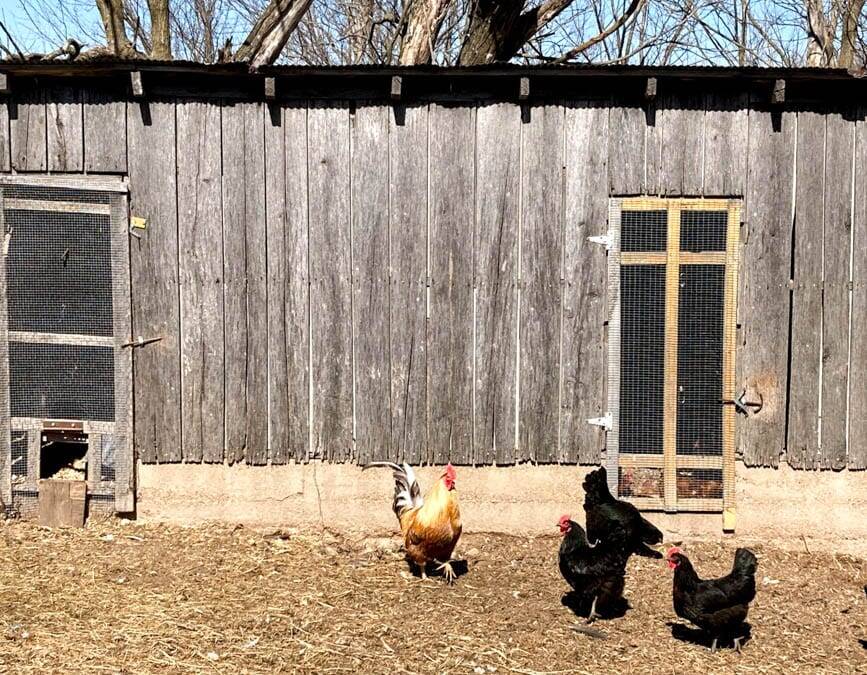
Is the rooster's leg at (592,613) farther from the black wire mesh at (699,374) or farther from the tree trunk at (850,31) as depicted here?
the tree trunk at (850,31)

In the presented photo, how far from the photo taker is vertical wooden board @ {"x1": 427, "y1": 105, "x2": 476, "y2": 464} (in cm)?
674

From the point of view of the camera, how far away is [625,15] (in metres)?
13.8

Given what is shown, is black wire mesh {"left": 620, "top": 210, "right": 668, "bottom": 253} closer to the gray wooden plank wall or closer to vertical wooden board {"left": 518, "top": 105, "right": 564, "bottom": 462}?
the gray wooden plank wall

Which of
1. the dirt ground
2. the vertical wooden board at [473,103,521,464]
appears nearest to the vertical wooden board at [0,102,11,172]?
the dirt ground

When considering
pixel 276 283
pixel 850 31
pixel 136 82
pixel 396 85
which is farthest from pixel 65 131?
pixel 850 31

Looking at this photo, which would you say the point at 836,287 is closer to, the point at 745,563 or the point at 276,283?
the point at 745,563

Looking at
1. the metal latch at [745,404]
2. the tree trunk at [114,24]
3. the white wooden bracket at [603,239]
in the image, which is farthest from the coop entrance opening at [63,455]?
the tree trunk at [114,24]

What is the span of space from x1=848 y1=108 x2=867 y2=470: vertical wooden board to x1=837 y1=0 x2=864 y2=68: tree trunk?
9.01 meters

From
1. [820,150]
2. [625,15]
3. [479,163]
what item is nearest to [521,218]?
[479,163]

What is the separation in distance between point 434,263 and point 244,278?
1.50 meters

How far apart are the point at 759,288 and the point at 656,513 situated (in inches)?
75.5

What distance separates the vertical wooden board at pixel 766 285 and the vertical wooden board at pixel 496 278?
1755mm

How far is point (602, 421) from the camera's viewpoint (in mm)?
6793

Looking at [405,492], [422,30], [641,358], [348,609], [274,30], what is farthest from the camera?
[422,30]
